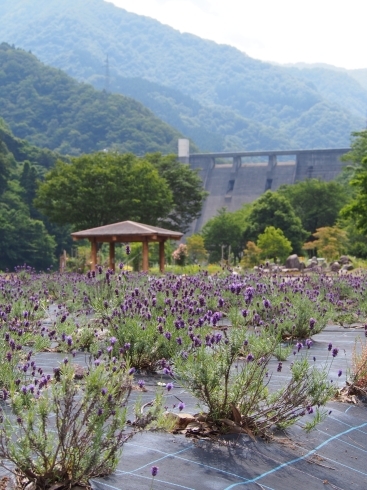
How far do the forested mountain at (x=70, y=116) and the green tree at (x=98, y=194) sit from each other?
61.8 meters

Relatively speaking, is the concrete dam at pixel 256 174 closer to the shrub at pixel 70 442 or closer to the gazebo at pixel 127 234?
the gazebo at pixel 127 234

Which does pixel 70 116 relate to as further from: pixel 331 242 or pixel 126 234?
pixel 126 234

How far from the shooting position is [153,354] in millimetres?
6352

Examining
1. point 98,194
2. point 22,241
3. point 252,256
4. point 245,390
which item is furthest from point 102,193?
point 245,390

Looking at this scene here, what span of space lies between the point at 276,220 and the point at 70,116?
71.4m

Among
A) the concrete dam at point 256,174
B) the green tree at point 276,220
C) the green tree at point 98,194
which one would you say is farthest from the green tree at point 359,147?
the concrete dam at point 256,174

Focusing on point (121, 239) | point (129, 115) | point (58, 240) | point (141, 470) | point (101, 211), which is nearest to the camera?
point (141, 470)

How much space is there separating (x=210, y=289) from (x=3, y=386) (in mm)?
5685

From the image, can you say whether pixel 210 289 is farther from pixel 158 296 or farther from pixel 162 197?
pixel 162 197

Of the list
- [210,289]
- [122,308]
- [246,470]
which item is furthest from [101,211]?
[246,470]

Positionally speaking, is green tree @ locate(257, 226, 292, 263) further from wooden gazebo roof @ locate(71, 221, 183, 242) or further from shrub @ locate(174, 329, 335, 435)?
shrub @ locate(174, 329, 335, 435)

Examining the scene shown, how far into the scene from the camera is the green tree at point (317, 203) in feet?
179

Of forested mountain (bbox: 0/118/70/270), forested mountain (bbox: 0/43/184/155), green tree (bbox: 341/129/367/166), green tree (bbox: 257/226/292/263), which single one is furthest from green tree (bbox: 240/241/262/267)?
forested mountain (bbox: 0/43/184/155)

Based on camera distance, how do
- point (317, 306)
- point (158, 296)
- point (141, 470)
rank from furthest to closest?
1. point (317, 306)
2. point (158, 296)
3. point (141, 470)
